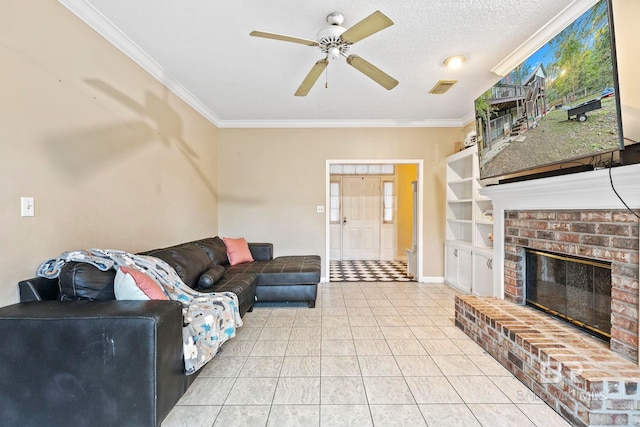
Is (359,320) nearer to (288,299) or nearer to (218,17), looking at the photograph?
(288,299)

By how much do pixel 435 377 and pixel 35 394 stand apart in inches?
89.8

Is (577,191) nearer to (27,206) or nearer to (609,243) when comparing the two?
(609,243)

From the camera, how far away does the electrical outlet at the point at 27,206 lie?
1677mm

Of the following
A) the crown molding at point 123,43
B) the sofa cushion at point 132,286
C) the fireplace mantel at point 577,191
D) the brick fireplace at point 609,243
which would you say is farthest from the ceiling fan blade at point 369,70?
the sofa cushion at point 132,286

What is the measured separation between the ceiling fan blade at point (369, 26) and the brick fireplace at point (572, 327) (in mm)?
1556

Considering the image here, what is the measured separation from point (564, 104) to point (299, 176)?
351cm

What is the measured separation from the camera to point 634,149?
1622mm

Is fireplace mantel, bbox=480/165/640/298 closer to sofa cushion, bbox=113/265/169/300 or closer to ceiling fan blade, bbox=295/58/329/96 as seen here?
ceiling fan blade, bbox=295/58/329/96

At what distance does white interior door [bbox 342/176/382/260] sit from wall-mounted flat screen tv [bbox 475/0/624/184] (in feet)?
14.3

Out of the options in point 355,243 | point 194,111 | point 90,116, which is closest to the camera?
point 90,116

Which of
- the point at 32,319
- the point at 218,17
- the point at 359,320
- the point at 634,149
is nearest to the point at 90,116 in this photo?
the point at 218,17

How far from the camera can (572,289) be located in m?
2.19

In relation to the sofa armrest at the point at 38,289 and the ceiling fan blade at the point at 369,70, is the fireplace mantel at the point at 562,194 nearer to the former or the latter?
the ceiling fan blade at the point at 369,70

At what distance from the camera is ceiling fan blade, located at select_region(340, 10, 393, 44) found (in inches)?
64.2
